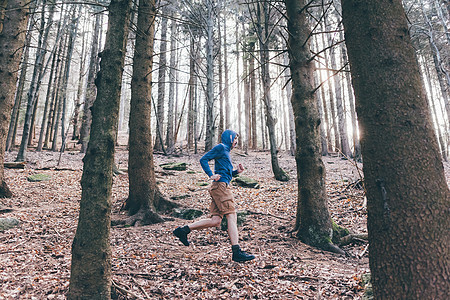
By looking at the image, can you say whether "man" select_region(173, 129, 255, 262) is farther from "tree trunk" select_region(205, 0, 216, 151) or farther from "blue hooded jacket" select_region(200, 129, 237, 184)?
"tree trunk" select_region(205, 0, 216, 151)

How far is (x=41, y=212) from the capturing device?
5.43 metres

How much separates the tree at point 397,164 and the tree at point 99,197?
2.04 meters

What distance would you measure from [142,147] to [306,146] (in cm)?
359

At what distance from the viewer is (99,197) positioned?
2.11m

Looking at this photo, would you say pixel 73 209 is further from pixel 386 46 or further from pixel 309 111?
pixel 386 46

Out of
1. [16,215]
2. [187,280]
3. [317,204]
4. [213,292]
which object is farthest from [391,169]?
[16,215]

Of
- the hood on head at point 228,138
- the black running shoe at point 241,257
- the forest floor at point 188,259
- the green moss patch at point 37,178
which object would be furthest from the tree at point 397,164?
the green moss patch at point 37,178

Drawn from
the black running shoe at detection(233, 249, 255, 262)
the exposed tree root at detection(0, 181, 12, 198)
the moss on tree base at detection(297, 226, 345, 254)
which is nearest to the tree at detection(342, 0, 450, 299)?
the black running shoe at detection(233, 249, 255, 262)

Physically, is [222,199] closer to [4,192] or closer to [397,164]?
[397,164]

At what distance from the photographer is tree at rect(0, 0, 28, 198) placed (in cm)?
561

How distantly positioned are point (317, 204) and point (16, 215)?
5874 millimetres

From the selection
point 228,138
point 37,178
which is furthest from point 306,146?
point 37,178

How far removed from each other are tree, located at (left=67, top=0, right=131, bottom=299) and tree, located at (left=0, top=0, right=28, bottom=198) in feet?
16.8

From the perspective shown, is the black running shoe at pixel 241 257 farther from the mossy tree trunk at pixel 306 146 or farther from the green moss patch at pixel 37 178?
the green moss patch at pixel 37 178
